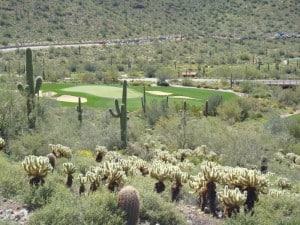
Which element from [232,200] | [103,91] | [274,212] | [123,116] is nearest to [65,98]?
[103,91]

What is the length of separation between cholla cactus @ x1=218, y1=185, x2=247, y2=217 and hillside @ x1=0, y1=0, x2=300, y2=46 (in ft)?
232

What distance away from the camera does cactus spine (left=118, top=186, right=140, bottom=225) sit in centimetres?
912

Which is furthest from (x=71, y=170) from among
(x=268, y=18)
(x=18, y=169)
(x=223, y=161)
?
(x=268, y=18)

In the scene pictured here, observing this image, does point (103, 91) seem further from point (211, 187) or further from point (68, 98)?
point (211, 187)

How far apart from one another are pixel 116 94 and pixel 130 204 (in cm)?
4273

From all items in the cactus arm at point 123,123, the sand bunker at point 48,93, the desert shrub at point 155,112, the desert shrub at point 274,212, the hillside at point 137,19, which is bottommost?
the desert shrub at point 155,112

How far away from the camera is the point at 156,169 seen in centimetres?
1170

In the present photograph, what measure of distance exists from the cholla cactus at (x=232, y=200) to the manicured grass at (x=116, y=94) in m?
34.4

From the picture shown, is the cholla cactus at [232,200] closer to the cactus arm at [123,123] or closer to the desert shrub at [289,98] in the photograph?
the cactus arm at [123,123]

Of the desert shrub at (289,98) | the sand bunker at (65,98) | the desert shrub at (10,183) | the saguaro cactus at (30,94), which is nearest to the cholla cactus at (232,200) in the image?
the desert shrub at (10,183)

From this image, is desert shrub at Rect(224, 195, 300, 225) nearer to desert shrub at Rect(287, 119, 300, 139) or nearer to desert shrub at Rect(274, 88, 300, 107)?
desert shrub at Rect(287, 119, 300, 139)

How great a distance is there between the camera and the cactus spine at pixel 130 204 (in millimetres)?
9117

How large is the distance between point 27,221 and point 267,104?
155 feet

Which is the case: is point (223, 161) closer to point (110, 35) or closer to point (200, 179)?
point (200, 179)
